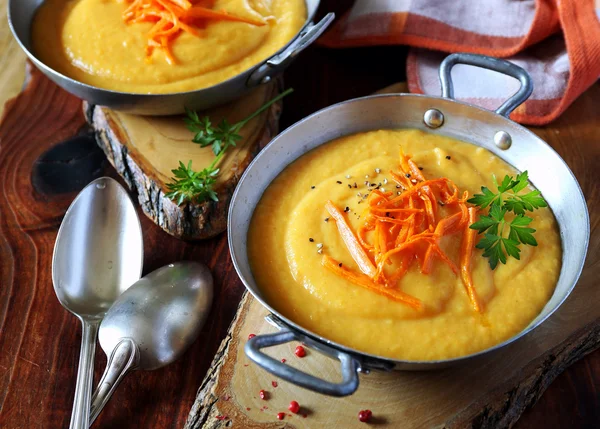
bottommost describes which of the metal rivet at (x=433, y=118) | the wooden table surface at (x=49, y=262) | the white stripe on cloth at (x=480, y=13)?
the wooden table surface at (x=49, y=262)

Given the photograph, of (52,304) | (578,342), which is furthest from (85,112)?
(578,342)

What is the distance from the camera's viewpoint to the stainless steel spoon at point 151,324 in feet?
7.84

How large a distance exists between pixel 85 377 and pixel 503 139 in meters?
1.78

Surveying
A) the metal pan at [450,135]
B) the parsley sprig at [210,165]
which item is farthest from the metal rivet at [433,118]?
the parsley sprig at [210,165]

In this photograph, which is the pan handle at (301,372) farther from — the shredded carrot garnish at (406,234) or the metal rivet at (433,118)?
the metal rivet at (433,118)

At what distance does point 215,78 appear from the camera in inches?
118

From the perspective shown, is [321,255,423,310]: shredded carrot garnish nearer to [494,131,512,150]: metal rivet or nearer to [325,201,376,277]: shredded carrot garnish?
[325,201,376,277]: shredded carrot garnish

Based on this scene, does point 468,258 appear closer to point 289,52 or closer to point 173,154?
point 289,52

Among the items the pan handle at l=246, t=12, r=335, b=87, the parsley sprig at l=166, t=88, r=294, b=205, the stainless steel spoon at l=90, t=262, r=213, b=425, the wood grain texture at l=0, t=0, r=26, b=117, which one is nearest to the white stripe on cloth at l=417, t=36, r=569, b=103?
the pan handle at l=246, t=12, r=335, b=87

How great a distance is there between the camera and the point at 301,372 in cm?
188

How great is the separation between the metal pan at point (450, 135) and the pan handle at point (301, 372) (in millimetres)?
210

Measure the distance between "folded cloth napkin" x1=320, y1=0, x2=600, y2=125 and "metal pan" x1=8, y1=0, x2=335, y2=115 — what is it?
0.55 meters

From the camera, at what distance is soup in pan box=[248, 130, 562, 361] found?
7.14ft

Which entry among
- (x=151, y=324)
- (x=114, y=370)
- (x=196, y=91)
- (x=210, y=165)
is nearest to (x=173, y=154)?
(x=210, y=165)
